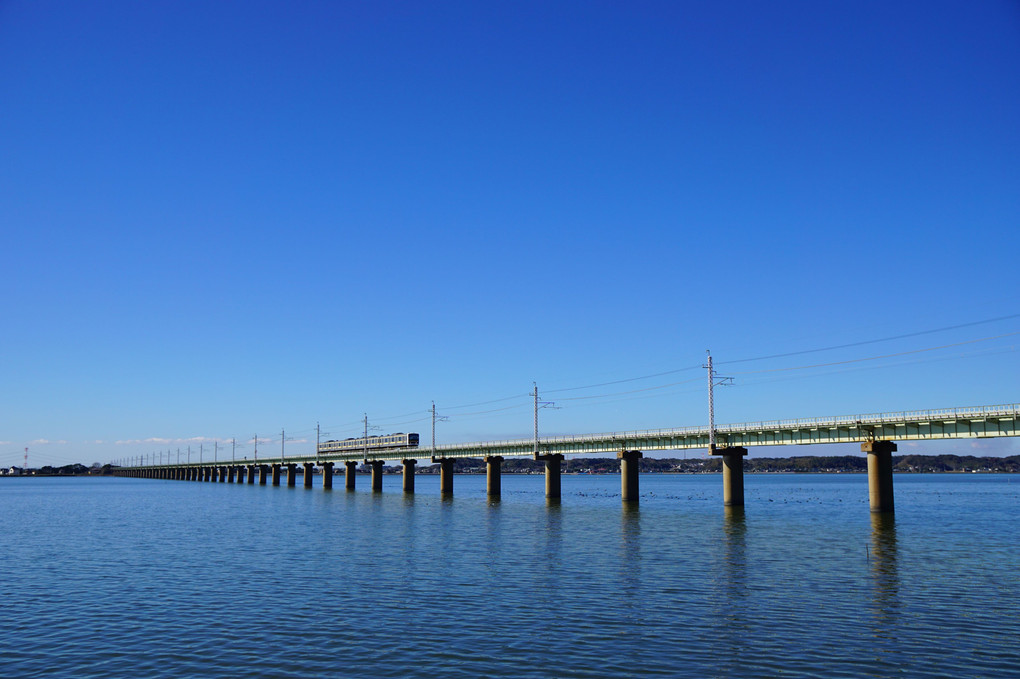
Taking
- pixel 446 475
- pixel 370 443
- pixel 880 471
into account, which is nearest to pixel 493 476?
pixel 446 475

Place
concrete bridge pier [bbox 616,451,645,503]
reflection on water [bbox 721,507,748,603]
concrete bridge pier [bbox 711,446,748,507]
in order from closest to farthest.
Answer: reflection on water [bbox 721,507,748,603] < concrete bridge pier [bbox 711,446,748,507] < concrete bridge pier [bbox 616,451,645,503]

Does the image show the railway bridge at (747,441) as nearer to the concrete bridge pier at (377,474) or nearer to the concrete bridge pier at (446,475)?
the concrete bridge pier at (446,475)

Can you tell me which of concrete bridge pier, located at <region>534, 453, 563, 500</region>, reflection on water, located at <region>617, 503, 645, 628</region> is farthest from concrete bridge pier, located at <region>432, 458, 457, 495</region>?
reflection on water, located at <region>617, 503, 645, 628</region>

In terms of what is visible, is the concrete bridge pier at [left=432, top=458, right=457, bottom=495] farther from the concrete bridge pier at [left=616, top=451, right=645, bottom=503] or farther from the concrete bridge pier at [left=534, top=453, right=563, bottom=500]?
the concrete bridge pier at [left=616, top=451, right=645, bottom=503]

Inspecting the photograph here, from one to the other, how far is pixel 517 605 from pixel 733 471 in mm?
Answer: 63633

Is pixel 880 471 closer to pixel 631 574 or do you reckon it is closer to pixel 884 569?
pixel 884 569

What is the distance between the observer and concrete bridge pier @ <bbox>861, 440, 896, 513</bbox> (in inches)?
2869

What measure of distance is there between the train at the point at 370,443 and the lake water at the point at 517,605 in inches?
3738

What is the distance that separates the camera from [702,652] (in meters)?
23.0

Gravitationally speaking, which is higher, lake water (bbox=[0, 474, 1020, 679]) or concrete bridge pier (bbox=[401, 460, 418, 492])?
lake water (bbox=[0, 474, 1020, 679])

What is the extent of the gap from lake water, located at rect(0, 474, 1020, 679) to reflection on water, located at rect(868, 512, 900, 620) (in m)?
0.18

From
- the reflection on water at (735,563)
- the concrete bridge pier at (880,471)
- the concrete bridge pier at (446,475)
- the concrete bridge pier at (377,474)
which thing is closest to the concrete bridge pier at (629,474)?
the reflection on water at (735,563)

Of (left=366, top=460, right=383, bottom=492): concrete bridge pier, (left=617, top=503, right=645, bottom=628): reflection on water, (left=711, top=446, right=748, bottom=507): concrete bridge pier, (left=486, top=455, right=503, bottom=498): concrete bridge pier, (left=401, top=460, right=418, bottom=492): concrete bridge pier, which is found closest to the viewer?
(left=617, top=503, right=645, bottom=628): reflection on water

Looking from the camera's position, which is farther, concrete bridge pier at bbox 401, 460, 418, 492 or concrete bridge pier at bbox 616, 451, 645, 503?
concrete bridge pier at bbox 401, 460, 418, 492
